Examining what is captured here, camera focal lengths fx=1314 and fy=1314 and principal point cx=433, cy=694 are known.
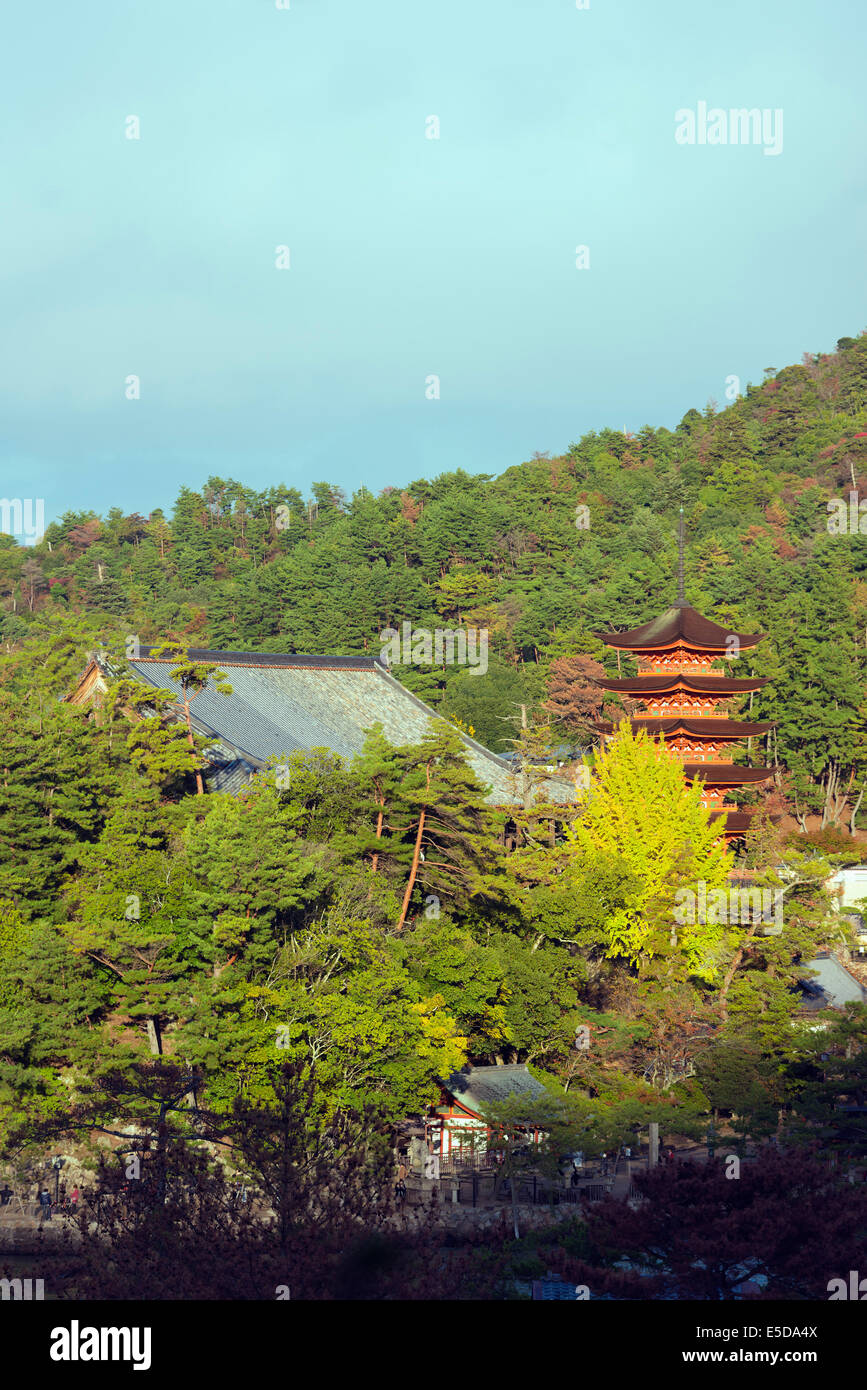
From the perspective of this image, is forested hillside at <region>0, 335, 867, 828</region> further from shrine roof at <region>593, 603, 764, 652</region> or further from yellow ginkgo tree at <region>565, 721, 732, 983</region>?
yellow ginkgo tree at <region>565, 721, 732, 983</region>

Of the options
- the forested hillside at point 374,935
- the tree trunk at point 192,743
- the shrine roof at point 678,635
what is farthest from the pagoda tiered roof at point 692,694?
the tree trunk at point 192,743

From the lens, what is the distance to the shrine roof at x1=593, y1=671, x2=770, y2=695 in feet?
121

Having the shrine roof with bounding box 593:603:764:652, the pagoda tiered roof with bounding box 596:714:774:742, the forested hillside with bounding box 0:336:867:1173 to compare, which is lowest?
the forested hillside with bounding box 0:336:867:1173

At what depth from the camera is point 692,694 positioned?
37.4 m

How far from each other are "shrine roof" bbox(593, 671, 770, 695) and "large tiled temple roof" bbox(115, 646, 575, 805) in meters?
3.43

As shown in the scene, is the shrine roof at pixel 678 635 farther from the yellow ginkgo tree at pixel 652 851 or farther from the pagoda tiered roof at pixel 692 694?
the yellow ginkgo tree at pixel 652 851

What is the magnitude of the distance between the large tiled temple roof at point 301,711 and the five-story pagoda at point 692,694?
11.4 feet

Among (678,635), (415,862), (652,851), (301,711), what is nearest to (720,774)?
(678,635)

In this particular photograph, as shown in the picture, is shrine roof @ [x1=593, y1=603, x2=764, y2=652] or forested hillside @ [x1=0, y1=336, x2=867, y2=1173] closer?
forested hillside @ [x1=0, y1=336, x2=867, y2=1173]

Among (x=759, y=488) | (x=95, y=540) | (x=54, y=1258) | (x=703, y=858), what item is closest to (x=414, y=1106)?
(x=54, y=1258)

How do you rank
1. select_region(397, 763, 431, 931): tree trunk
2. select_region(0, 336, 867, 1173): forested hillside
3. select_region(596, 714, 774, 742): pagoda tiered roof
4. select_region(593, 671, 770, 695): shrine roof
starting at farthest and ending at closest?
select_region(593, 671, 770, 695): shrine roof → select_region(596, 714, 774, 742): pagoda tiered roof → select_region(397, 763, 431, 931): tree trunk → select_region(0, 336, 867, 1173): forested hillside

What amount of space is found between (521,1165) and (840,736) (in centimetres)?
3799

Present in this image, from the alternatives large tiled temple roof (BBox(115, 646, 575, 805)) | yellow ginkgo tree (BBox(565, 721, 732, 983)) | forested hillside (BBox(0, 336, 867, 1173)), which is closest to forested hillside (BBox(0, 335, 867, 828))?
large tiled temple roof (BBox(115, 646, 575, 805))

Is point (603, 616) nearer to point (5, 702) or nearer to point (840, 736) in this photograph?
point (840, 736)
